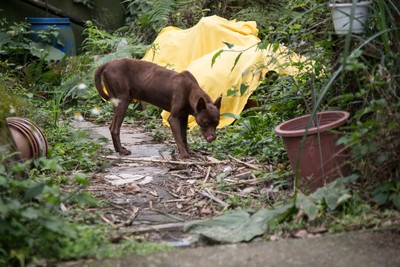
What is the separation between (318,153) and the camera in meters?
4.62

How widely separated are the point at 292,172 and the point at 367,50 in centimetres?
106

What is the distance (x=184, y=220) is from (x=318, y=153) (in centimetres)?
99

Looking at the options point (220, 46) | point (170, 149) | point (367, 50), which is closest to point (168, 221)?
point (367, 50)

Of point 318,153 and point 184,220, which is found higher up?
point 318,153

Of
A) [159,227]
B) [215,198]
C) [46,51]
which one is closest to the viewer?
[159,227]

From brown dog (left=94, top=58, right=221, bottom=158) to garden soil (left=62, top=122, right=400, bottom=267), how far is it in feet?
1.01

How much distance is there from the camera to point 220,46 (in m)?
9.50

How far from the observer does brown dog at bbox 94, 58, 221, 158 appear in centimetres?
694

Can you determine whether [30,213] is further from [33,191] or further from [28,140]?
[28,140]

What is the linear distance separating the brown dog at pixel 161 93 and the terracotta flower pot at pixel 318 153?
214 cm

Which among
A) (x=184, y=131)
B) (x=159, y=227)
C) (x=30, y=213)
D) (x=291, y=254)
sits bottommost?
(x=184, y=131)

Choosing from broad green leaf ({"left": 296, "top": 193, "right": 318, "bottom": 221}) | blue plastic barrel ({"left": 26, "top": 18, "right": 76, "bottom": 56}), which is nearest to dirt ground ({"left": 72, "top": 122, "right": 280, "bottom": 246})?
broad green leaf ({"left": 296, "top": 193, "right": 318, "bottom": 221})

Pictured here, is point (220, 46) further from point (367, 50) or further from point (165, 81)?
point (367, 50)

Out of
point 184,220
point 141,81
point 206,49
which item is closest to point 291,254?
point 184,220
